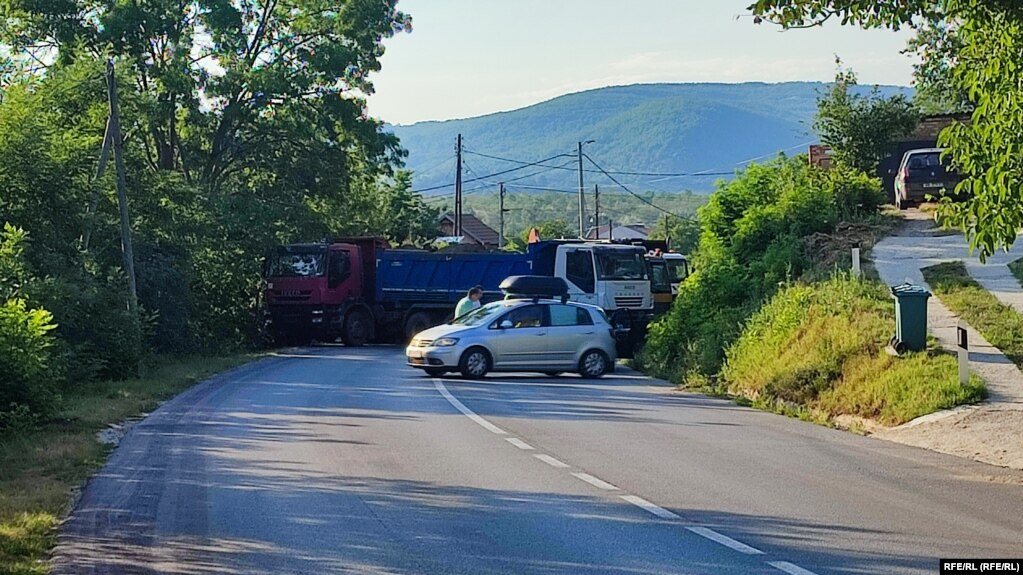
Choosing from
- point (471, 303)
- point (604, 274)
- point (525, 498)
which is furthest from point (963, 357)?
point (604, 274)

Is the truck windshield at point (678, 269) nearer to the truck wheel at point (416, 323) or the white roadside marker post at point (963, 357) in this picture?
the truck wheel at point (416, 323)

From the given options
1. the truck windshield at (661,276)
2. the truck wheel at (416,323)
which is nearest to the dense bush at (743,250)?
the truck windshield at (661,276)

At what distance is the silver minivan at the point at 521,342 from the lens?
961 inches

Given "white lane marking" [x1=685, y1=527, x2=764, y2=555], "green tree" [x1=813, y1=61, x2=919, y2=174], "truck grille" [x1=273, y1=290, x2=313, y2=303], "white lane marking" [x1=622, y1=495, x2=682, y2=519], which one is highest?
"green tree" [x1=813, y1=61, x2=919, y2=174]

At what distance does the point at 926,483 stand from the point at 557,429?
5.29 meters

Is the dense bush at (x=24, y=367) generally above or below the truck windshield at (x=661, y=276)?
below

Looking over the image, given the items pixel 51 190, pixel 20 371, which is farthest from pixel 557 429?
pixel 51 190

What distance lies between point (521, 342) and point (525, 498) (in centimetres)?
1437

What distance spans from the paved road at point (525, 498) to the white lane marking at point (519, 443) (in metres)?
0.03

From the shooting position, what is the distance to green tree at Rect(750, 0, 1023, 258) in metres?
11.2

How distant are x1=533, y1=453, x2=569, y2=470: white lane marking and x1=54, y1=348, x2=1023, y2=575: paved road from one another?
0.03 meters

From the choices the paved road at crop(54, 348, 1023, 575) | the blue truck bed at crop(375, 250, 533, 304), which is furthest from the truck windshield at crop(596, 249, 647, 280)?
the paved road at crop(54, 348, 1023, 575)

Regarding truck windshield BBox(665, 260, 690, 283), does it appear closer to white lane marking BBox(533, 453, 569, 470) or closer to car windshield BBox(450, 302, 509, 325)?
car windshield BBox(450, 302, 509, 325)

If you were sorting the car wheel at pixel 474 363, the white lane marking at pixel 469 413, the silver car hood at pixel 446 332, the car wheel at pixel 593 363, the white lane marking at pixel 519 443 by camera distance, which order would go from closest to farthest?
1. the white lane marking at pixel 519 443
2. the white lane marking at pixel 469 413
3. the car wheel at pixel 474 363
4. the silver car hood at pixel 446 332
5. the car wheel at pixel 593 363
